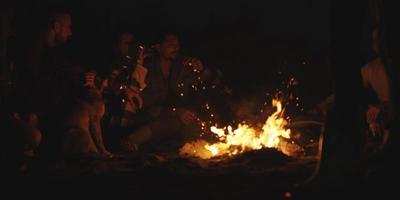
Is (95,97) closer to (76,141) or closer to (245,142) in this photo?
(76,141)

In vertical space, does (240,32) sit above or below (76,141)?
above

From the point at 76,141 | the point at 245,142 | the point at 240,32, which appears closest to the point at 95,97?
the point at 76,141

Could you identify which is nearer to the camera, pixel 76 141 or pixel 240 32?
pixel 76 141

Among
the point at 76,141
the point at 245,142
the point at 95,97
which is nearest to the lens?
the point at 76,141

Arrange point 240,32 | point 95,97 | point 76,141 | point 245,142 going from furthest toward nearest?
point 240,32 → point 245,142 → point 95,97 → point 76,141

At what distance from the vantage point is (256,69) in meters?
14.0

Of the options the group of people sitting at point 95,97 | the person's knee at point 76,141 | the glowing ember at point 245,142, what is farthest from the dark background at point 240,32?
the person's knee at point 76,141

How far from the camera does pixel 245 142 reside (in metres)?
9.67

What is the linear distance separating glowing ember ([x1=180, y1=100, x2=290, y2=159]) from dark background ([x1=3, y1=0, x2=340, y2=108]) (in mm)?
3136

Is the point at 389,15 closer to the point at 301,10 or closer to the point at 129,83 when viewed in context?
the point at 129,83

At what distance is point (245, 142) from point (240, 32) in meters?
5.10

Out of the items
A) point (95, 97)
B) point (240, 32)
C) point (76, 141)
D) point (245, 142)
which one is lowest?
point (76, 141)

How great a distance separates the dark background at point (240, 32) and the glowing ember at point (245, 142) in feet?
10.3

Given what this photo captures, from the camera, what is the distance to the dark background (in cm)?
1342
